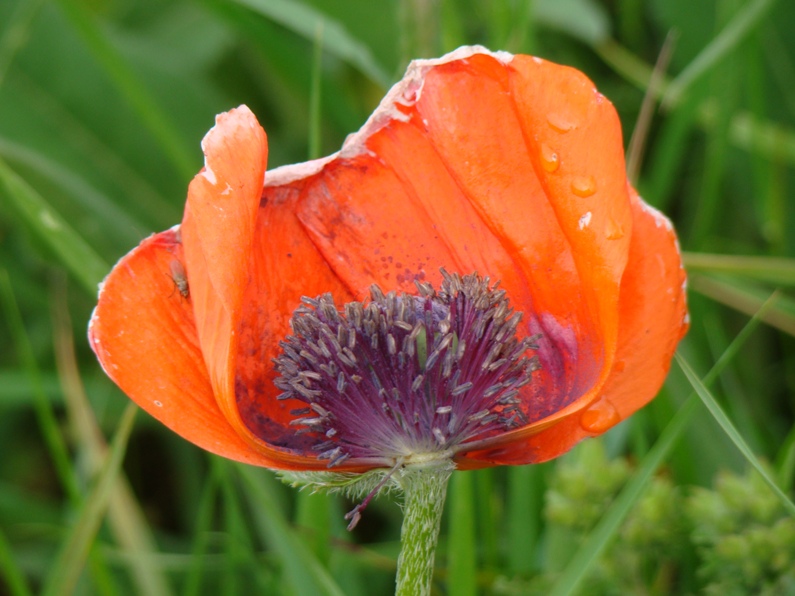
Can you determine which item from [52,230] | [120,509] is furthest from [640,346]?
[120,509]

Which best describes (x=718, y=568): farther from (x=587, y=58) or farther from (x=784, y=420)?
(x=587, y=58)

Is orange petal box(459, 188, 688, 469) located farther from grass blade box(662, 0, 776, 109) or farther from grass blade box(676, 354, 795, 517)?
grass blade box(662, 0, 776, 109)

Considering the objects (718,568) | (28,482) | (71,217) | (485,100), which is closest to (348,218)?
(485,100)

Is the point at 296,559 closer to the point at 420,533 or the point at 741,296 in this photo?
the point at 420,533

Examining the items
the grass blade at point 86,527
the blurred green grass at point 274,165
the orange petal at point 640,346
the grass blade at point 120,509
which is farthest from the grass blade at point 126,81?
the orange petal at point 640,346

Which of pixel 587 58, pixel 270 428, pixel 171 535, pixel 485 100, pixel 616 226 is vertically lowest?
pixel 171 535

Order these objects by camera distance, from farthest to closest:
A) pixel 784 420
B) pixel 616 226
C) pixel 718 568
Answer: pixel 784 420 < pixel 718 568 < pixel 616 226

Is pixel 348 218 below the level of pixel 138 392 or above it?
above
